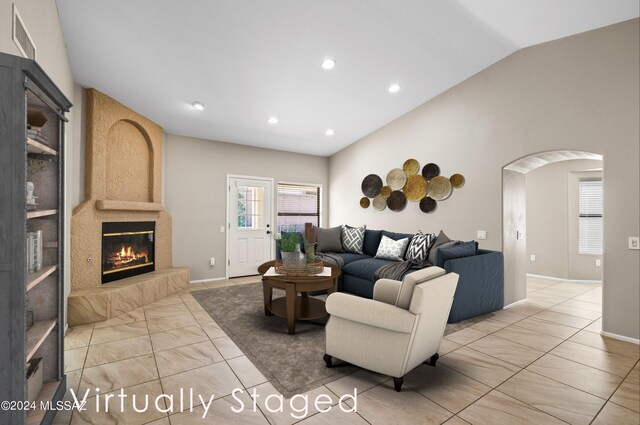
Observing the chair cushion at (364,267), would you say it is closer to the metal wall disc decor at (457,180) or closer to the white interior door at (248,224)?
the metal wall disc decor at (457,180)

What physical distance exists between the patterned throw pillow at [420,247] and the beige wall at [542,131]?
57 centimetres

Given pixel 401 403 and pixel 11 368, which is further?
pixel 401 403

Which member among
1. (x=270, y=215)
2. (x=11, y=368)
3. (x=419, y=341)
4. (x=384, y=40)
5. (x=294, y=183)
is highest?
(x=384, y=40)

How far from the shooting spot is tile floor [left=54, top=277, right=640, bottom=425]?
175 centimetres

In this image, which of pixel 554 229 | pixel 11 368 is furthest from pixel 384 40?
pixel 554 229

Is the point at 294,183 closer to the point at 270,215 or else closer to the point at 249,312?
the point at 270,215

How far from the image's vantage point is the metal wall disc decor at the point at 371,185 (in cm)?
555

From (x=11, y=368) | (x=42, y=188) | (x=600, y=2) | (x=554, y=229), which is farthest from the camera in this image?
(x=554, y=229)

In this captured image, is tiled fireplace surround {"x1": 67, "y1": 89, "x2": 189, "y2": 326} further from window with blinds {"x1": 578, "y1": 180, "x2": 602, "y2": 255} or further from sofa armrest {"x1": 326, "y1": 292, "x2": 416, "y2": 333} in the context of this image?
window with blinds {"x1": 578, "y1": 180, "x2": 602, "y2": 255}

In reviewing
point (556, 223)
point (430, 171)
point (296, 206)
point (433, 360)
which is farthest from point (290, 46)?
point (556, 223)

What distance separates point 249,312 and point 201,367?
50.1 inches

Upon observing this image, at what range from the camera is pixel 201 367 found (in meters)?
2.30

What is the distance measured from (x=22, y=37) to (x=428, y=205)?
4773 mm

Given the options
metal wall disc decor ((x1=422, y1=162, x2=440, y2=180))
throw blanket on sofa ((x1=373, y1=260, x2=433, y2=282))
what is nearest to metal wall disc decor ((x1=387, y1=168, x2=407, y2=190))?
metal wall disc decor ((x1=422, y1=162, x2=440, y2=180))
